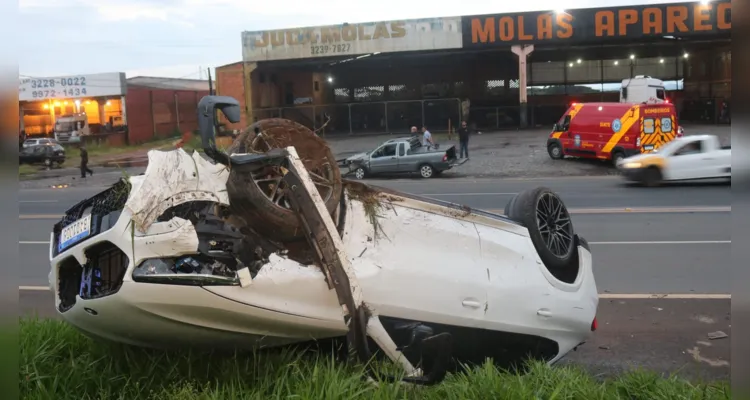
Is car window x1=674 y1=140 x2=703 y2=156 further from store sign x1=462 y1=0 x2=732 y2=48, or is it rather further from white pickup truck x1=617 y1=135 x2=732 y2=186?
store sign x1=462 y1=0 x2=732 y2=48

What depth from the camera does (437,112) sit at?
3678cm

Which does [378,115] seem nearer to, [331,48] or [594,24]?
[331,48]

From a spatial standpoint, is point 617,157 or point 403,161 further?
point 617,157

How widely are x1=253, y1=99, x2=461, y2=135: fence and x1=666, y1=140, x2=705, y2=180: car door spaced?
64.5 feet

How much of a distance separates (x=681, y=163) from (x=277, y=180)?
1519 cm

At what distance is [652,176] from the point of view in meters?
16.5

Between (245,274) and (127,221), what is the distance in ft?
1.82

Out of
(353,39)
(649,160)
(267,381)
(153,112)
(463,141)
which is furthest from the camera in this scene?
(153,112)

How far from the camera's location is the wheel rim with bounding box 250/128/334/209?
3.34m

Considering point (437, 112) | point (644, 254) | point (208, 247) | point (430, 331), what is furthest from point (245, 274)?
point (437, 112)

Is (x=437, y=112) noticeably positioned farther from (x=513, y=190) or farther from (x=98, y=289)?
(x=98, y=289)

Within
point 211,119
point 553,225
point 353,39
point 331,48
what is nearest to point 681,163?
point 553,225

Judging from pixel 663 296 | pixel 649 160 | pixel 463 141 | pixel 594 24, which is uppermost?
pixel 594 24

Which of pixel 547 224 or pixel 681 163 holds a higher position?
pixel 547 224
